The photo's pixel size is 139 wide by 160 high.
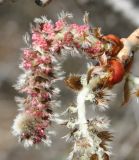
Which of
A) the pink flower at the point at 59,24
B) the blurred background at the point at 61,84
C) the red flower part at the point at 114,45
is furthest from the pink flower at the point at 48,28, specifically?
the blurred background at the point at 61,84

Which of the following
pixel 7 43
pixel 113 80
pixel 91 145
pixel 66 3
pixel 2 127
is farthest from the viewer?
pixel 7 43

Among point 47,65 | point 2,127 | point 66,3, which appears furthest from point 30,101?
point 2,127

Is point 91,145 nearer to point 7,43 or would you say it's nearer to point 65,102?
point 65,102

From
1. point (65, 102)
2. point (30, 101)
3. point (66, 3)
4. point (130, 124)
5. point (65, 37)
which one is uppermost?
point (66, 3)

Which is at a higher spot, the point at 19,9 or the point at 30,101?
the point at 19,9

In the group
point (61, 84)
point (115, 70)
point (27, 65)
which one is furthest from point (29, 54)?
point (61, 84)

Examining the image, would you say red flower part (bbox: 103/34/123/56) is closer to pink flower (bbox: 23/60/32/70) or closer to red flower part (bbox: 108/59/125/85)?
red flower part (bbox: 108/59/125/85)
